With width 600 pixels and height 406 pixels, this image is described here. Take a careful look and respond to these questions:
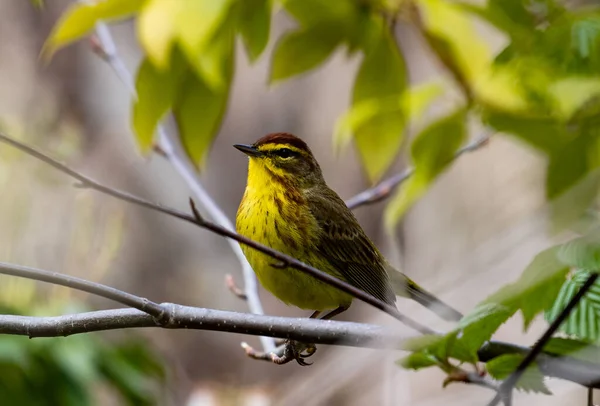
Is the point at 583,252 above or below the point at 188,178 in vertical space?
above

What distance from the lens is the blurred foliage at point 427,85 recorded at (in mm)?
1083

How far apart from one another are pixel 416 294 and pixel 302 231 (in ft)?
1.08

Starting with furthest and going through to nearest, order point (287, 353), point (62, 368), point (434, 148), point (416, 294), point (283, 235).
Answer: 1. point (62, 368)
2. point (283, 235)
3. point (416, 294)
4. point (287, 353)
5. point (434, 148)

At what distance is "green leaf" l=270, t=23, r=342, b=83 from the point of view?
1.42 m

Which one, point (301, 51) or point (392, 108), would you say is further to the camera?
point (301, 51)

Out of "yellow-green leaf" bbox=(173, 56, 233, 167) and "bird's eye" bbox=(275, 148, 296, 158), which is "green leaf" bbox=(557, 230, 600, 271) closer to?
"yellow-green leaf" bbox=(173, 56, 233, 167)

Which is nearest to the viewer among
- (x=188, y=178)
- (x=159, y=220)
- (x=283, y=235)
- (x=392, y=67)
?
(x=392, y=67)

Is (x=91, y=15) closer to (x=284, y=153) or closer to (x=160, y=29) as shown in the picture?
(x=160, y=29)

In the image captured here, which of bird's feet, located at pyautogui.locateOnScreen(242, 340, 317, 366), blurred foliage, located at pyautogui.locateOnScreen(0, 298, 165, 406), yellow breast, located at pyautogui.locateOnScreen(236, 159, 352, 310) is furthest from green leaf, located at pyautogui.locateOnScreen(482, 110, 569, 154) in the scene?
blurred foliage, located at pyautogui.locateOnScreen(0, 298, 165, 406)

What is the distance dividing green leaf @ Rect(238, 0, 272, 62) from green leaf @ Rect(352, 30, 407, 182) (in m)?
0.20

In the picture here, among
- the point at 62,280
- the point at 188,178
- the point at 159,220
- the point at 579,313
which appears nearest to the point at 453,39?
the point at 579,313

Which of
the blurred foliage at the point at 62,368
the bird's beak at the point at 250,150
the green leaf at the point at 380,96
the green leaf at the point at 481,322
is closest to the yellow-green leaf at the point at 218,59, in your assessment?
the green leaf at the point at 380,96

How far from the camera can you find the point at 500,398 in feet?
2.64

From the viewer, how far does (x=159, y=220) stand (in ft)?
18.4
